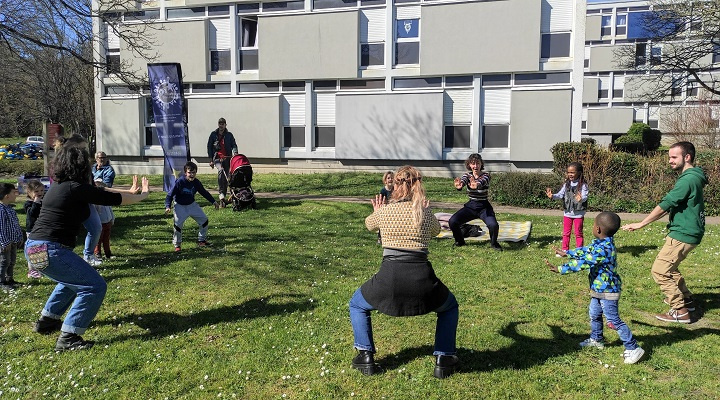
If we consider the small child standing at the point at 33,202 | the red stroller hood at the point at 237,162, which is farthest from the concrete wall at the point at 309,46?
the small child standing at the point at 33,202

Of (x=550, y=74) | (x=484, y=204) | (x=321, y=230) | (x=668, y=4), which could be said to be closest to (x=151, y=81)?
(x=321, y=230)

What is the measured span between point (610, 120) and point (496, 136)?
117ft

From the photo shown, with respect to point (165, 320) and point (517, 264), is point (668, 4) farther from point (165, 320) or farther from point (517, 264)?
point (165, 320)

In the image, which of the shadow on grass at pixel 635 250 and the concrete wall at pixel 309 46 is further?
the concrete wall at pixel 309 46

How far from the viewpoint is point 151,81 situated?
14.1m

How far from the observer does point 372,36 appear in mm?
23203

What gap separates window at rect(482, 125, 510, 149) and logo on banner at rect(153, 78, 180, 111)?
13157 mm

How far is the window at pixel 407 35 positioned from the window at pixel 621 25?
41739 millimetres

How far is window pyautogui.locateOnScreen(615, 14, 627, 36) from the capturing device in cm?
5469

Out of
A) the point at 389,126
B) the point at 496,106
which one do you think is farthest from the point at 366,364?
the point at 496,106

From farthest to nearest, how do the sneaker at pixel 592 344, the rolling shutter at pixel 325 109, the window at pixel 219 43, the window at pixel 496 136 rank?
the window at pixel 219 43
the rolling shutter at pixel 325 109
the window at pixel 496 136
the sneaker at pixel 592 344

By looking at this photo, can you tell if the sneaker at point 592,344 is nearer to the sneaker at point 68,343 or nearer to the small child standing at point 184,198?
the sneaker at point 68,343

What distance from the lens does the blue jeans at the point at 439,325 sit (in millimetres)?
4445

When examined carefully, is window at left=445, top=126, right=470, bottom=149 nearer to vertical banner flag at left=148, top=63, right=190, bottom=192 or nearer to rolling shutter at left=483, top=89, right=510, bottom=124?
rolling shutter at left=483, top=89, right=510, bottom=124
